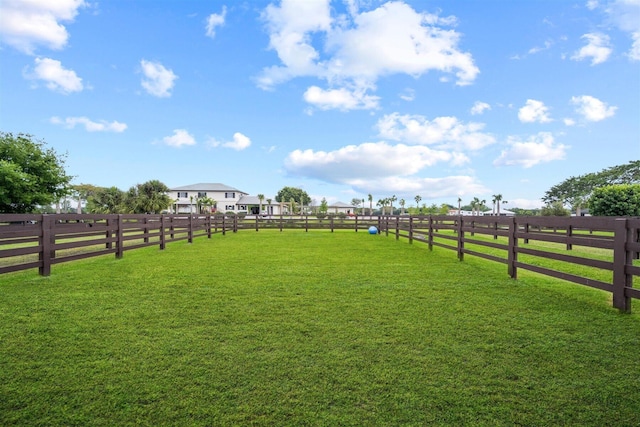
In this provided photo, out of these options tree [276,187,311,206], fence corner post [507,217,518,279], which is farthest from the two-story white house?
fence corner post [507,217,518,279]

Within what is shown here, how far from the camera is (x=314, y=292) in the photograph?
4555 millimetres

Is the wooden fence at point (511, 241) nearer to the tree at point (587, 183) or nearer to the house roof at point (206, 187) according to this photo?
the tree at point (587, 183)

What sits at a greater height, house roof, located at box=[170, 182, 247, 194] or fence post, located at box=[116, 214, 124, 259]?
house roof, located at box=[170, 182, 247, 194]

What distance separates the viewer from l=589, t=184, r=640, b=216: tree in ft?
86.6

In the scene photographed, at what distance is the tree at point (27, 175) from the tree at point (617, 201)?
42.4 metres

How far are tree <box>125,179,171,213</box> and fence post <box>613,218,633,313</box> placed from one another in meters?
40.8

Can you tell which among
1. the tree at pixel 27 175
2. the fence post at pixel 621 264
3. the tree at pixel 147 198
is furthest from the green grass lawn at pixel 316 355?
the tree at pixel 147 198

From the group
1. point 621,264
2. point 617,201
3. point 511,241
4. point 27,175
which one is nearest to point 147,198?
point 27,175

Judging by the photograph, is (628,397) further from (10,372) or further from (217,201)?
(217,201)

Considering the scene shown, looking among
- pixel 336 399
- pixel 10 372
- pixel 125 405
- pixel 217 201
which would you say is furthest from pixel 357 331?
pixel 217 201

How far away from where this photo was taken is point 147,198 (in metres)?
38.1

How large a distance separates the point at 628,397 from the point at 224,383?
2619mm

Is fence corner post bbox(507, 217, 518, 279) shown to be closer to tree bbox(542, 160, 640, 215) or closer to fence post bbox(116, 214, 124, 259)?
fence post bbox(116, 214, 124, 259)

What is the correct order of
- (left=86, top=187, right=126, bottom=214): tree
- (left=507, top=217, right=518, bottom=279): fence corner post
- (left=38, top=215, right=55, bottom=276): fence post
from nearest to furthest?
(left=507, top=217, right=518, bottom=279): fence corner post < (left=38, top=215, right=55, bottom=276): fence post < (left=86, top=187, right=126, bottom=214): tree
